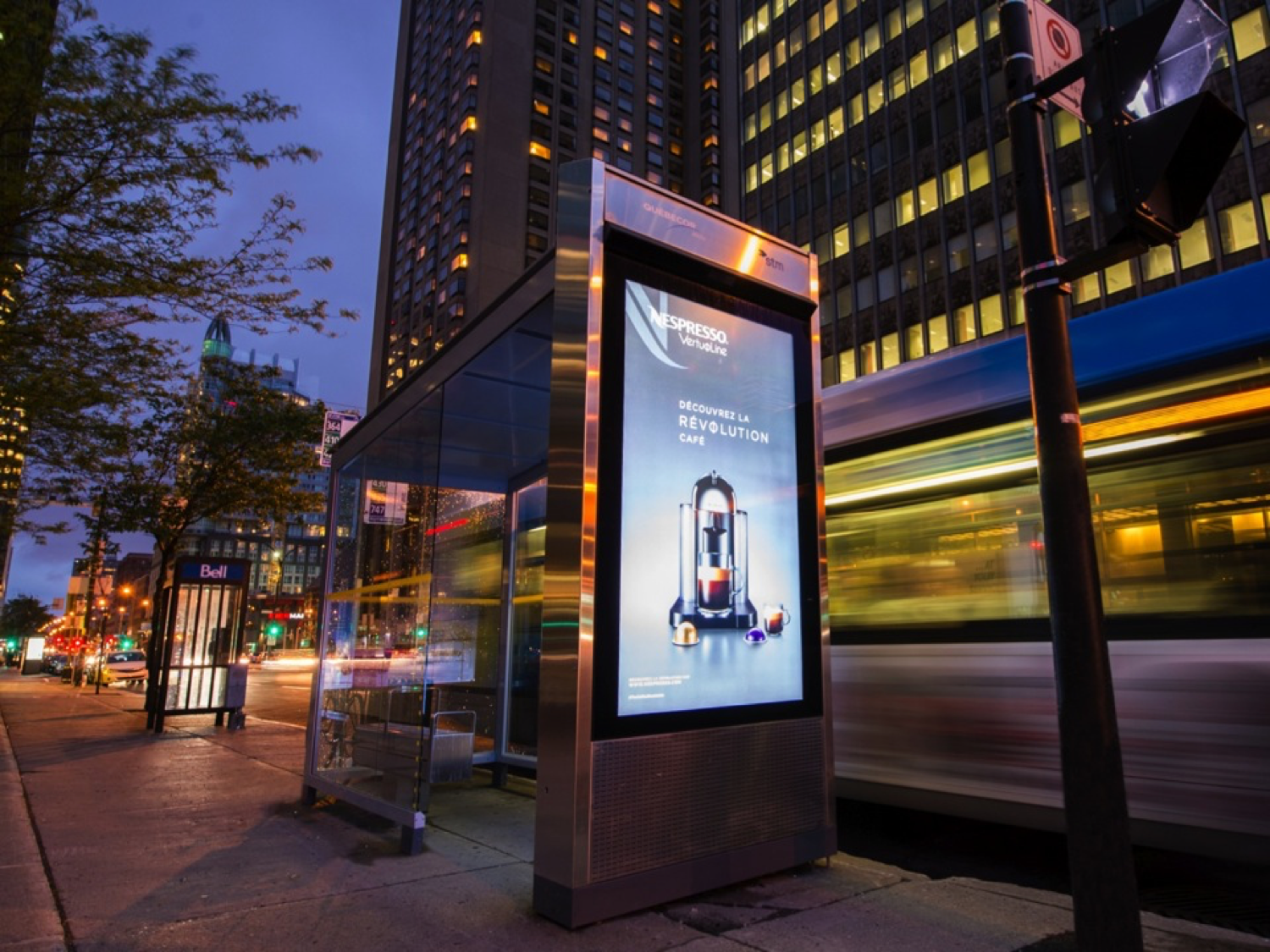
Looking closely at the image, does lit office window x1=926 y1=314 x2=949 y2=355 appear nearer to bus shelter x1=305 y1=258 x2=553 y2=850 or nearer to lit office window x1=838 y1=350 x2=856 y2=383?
lit office window x1=838 y1=350 x2=856 y2=383

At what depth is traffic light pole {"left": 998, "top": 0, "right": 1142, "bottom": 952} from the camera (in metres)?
2.86

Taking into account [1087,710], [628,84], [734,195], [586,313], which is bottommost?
[1087,710]

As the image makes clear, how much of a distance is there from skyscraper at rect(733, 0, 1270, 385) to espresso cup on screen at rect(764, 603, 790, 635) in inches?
1168

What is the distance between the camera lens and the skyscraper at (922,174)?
28.3m

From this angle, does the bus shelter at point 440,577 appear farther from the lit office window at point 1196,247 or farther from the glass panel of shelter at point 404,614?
the lit office window at point 1196,247

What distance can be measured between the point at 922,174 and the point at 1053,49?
39105mm

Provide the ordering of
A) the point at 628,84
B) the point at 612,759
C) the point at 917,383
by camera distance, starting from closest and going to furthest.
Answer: the point at 612,759
the point at 917,383
the point at 628,84

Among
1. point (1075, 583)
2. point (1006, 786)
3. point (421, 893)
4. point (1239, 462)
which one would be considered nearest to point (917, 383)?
point (1239, 462)

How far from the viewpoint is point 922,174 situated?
38.8m

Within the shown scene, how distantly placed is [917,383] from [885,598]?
1696 mm

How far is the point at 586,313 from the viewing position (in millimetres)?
4500

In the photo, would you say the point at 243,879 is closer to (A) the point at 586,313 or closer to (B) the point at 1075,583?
(A) the point at 586,313

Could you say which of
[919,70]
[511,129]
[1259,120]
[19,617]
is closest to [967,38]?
[919,70]

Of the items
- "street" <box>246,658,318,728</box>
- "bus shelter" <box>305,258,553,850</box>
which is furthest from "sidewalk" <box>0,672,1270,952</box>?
"street" <box>246,658,318,728</box>
